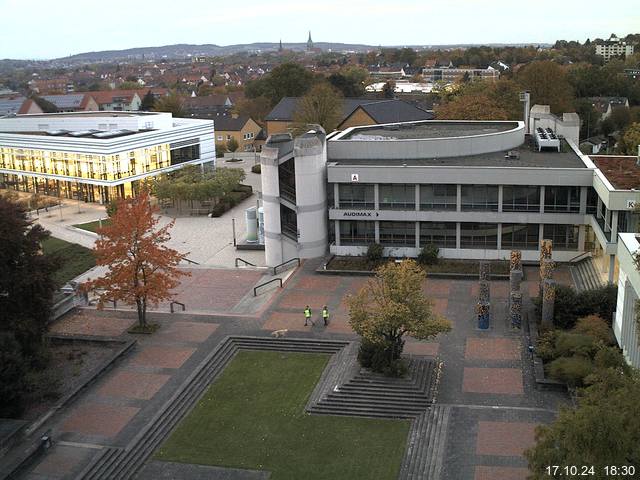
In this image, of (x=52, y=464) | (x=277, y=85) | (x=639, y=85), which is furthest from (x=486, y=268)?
(x=639, y=85)

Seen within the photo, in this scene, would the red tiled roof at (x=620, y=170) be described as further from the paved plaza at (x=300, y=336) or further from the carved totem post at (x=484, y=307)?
the carved totem post at (x=484, y=307)

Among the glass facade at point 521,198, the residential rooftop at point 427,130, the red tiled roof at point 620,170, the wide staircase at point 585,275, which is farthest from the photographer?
the residential rooftop at point 427,130

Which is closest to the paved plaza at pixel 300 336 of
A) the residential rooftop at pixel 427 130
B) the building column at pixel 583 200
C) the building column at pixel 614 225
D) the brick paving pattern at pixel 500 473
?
the brick paving pattern at pixel 500 473

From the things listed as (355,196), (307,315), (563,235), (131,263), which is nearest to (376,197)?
(355,196)

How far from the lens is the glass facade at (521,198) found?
42656 mm

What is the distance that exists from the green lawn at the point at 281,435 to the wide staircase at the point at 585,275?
54.7 feet

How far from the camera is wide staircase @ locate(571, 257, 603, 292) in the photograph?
125 feet

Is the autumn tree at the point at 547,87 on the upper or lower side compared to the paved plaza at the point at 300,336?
upper

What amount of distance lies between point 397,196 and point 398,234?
2421 millimetres

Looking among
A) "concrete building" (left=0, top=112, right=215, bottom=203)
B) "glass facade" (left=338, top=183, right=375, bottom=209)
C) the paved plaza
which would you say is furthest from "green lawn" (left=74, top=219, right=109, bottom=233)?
"glass facade" (left=338, top=183, right=375, bottom=209)

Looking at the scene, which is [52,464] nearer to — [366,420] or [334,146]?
[366,420]

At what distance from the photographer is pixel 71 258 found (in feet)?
166

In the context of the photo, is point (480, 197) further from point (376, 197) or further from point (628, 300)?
point (628, 300)

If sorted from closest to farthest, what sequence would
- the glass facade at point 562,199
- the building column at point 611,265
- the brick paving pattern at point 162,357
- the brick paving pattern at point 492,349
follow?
1. the brick paving pattern at point 492,349
2. the brick paving pattern at point 162,357
3. the building column at point 611,265
4. the glass facade at point 562,199
